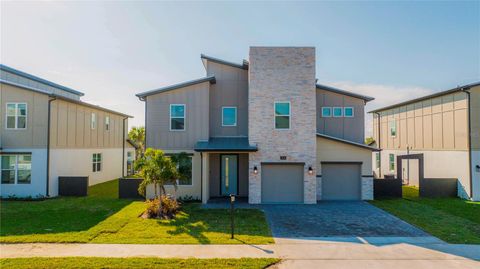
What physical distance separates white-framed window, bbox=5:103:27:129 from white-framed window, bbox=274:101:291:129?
13791 mm

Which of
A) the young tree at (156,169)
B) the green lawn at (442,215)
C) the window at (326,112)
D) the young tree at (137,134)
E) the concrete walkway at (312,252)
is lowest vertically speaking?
the green lawn at (442,215)

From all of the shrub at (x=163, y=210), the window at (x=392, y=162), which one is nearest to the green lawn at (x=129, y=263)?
the shrub at (x=163, y=210)

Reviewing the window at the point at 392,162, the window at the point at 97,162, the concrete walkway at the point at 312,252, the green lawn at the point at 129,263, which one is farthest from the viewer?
the window at the point at 392,162

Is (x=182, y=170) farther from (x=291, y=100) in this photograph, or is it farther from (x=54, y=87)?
(x=54, y=87)

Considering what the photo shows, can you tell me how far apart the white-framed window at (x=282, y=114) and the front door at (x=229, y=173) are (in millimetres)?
3208

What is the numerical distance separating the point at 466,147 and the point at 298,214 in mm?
11169

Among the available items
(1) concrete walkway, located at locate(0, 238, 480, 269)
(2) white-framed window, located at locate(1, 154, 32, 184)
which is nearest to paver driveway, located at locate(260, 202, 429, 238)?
(1) concrete walkway, located at locate(0, 238, 480, 269)

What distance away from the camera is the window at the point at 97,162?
19984 millimetres

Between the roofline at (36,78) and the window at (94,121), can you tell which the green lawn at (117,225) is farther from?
the roofline at (36,78)

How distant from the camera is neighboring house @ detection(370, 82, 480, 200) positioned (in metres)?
14.8

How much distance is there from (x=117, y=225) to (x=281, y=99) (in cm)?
922

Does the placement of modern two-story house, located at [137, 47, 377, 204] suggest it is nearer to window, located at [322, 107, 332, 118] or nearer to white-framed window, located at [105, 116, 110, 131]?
window, located at [322, 107, 332, 118]

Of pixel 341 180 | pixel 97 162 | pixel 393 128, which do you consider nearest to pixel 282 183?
pixel 341 180

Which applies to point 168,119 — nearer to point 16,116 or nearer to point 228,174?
point 228,174
